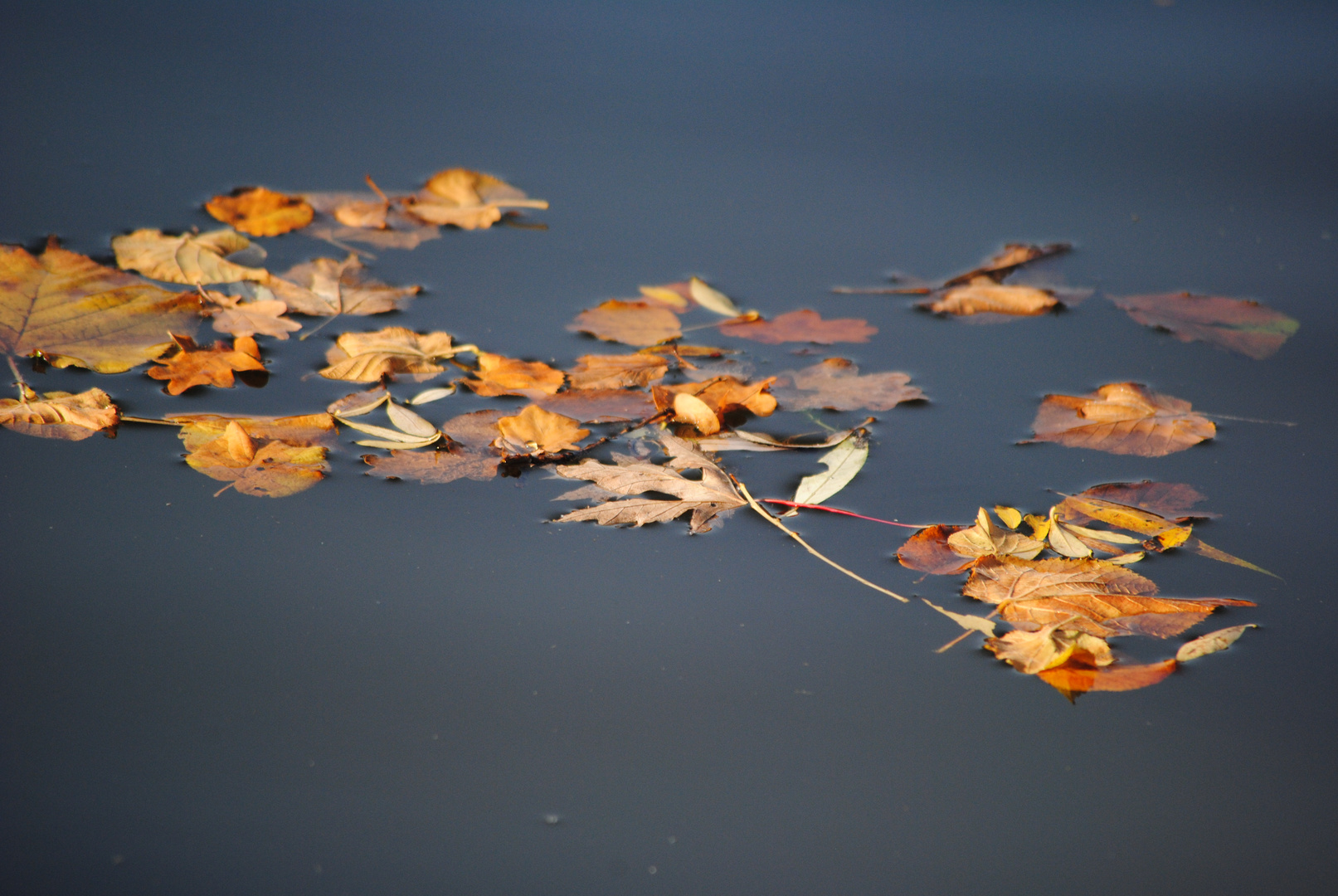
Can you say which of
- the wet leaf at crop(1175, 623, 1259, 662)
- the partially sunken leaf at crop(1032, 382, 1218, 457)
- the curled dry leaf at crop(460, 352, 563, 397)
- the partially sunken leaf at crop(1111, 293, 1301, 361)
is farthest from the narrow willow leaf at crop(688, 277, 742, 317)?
the wet leaf at crop(1175, 623, 1259, 662)

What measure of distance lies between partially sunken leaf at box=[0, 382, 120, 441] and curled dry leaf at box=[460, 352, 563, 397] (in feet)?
1.21

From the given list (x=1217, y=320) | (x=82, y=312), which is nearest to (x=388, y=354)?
(x=82, y=312)

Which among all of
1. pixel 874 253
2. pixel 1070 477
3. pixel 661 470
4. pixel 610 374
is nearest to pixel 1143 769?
pixel 1070 477

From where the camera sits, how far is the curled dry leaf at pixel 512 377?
3.36 feet

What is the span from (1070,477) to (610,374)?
512 millimetres

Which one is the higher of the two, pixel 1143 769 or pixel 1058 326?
pixel 1058 326

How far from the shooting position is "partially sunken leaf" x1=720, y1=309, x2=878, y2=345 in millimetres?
1150

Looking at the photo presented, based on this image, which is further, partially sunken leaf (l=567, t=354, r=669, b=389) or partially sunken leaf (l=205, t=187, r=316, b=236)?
partially sunken leaf (l=205, t=187, r=316, b=236)

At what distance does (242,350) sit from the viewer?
3.43 feet

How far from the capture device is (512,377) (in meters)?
1.04

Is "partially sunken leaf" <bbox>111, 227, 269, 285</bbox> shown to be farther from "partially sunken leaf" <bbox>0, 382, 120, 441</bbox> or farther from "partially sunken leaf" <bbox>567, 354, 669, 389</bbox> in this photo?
"partially sunken leaf" <bbox>567, 354, 669, 389</bbox>

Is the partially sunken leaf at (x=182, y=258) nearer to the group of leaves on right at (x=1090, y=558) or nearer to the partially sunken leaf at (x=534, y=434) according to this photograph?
the partially sunken leaf at (x=534, y=434)

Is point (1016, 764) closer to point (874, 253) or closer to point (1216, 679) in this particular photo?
point (1216, 679)

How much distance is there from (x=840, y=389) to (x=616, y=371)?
10.3 inches
